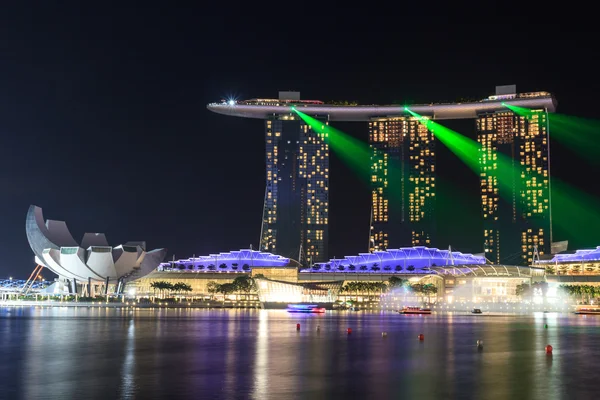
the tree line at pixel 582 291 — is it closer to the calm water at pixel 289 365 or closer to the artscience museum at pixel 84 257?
the artscience museum at pixel 84 257

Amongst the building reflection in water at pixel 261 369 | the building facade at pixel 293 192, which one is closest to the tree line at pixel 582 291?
the building facade at pixel 293 192

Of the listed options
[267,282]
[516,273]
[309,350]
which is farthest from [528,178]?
[309,350]

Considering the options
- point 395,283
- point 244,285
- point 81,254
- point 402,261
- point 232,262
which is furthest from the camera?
point 232,262

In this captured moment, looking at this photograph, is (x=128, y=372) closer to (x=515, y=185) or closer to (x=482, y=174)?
(x=515, y=185)

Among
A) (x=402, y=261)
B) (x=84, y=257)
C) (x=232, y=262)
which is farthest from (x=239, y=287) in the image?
(x=402, y=261)

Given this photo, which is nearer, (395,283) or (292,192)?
(395,283)
